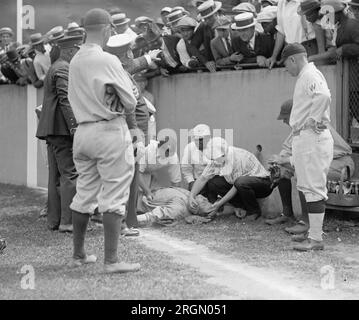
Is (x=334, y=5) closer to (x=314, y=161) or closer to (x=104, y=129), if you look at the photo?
(x=314, y=161)

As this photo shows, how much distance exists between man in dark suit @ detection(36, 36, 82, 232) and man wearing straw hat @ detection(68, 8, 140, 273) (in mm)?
1866

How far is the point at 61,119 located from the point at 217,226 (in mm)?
2102

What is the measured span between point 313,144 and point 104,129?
2.11 meters

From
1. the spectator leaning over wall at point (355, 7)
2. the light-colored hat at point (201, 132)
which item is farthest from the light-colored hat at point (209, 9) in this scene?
the spectator leaning over wall at point (355, 7)

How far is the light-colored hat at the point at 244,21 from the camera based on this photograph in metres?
9.39

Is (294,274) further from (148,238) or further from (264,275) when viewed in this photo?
(148,238)

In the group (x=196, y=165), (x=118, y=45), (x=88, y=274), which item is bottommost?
(x=88, y=274)

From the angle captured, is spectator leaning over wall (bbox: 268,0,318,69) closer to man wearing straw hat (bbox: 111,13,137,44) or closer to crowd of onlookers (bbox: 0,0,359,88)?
crowd of onlookers (bbox: 0,0,359,88)

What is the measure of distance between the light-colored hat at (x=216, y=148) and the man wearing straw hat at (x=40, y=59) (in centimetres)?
427

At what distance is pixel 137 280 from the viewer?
5785 mm

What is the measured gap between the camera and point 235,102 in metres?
9.70

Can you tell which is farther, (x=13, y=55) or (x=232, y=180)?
(x=13, y=55)

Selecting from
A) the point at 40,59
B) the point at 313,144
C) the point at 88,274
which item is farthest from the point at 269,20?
the point at 88,274
